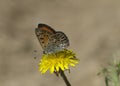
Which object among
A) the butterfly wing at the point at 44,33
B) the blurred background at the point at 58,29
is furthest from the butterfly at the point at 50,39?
the blurred background at the point at 58,29

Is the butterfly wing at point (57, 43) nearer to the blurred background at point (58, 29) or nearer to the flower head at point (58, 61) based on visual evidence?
the flower head at point (58, 61)

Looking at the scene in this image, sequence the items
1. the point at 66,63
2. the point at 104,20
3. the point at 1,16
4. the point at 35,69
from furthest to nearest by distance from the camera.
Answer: the point at 1,16, the point at 104,20, the point at 35,69, the point at 66,63

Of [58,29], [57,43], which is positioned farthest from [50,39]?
[58,29]

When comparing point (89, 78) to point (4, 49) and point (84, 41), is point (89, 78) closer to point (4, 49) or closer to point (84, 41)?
point (84, 41)

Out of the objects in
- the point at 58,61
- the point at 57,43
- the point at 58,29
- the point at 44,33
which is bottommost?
the point at 58,61

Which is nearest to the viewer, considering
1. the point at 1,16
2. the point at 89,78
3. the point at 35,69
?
the point at 89,78

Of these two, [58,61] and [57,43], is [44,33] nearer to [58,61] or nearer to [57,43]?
[57,43]

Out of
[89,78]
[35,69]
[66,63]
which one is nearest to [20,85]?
[35,69]
